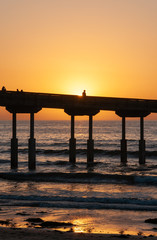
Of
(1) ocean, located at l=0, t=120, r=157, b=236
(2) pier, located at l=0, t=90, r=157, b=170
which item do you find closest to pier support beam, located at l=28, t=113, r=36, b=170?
(2) pier, located at l=0, t=90, r=157, b=170

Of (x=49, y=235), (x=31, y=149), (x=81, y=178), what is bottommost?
(x=49, y=235)

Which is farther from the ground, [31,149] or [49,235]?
[31,149]

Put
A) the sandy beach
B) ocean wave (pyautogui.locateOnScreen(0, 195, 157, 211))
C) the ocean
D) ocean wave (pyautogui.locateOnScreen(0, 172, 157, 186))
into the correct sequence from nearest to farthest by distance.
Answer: the sandy beach → the ocean → ocean wave (pyautogui.locateOnScreen(0, 195, 157, 211)) → ocean wave (pyautogui.locateOnScreen(0, 172, 157, 186))

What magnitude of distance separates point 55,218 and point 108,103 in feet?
73.4

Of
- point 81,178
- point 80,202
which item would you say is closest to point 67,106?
point 81,178

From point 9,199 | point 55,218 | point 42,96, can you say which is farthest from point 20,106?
point 55,218

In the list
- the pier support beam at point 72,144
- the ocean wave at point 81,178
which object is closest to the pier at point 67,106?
the pier support beam at point 72,144

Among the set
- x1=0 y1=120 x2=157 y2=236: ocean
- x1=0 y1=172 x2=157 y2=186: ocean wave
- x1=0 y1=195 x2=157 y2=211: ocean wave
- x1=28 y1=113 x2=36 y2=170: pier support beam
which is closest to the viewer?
x1=0 y1=120 x2=157 y2=236: ocean

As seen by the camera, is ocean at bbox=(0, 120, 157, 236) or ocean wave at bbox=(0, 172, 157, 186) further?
ocean wave at bbox=(0, 172, 157, 186)

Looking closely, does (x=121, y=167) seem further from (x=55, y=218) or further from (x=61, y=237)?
(x=61, y=237)

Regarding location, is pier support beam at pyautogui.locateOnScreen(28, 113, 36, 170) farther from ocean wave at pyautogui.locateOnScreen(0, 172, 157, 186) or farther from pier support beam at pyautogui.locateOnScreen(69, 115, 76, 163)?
pier support beam at pyautogui.locateOnScreen(69, 115, 76, 163)

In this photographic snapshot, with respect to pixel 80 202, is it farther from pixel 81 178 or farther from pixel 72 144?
pixel 72 144

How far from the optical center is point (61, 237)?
13.9m

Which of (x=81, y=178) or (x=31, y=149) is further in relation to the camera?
(x=31, y=149)
